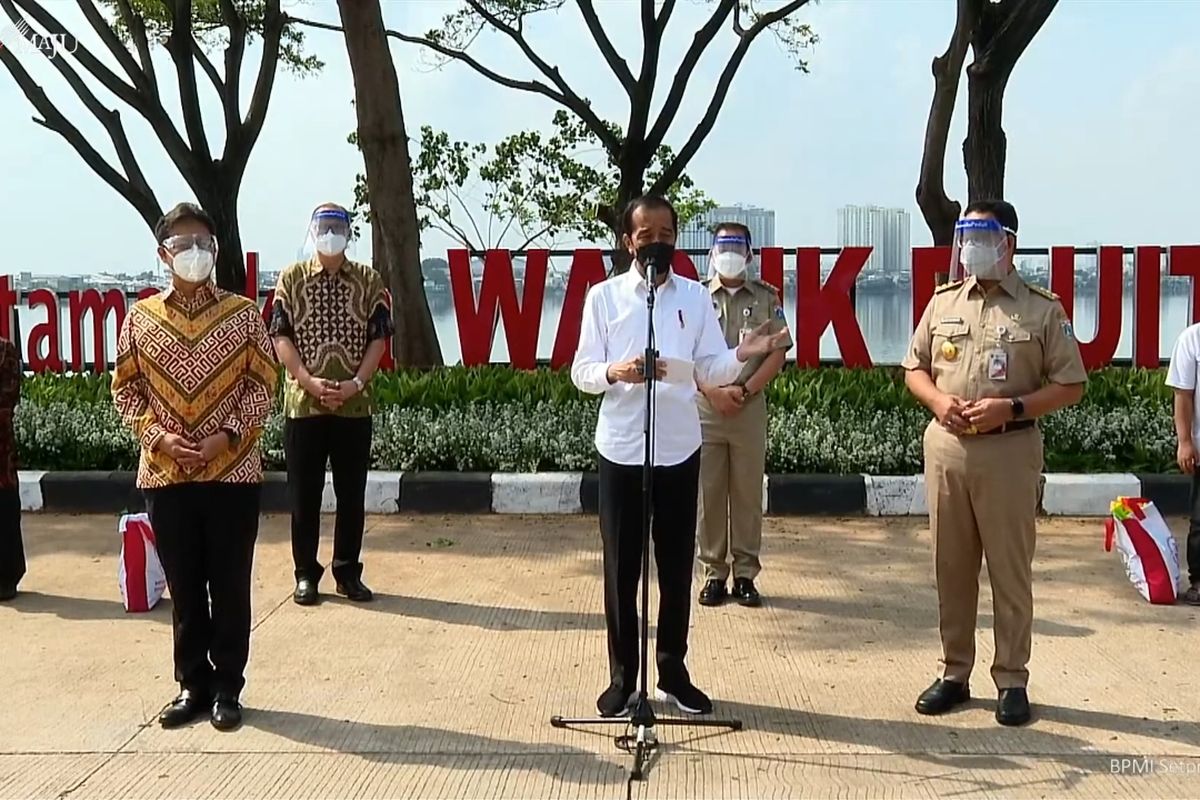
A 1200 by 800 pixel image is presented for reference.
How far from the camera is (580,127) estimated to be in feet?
66.1

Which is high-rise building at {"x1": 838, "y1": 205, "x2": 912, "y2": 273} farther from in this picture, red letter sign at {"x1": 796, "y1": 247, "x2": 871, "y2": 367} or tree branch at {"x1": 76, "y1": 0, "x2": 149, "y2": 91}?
tree branch at {"x1": 76, "y1": 0, "x2": 149, "y2": 91}

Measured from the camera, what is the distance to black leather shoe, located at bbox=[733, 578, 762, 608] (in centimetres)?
540

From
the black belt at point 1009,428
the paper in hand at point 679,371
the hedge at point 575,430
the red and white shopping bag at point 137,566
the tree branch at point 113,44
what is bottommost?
the red and white shopping bag at point 137,566

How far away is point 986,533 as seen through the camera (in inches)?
156

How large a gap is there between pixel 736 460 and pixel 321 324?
194 cm

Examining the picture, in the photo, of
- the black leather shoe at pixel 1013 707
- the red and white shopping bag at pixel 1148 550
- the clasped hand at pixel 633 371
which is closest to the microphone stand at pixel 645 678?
the clasped hand at pixel 633 371

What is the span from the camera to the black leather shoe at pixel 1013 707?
393 cm

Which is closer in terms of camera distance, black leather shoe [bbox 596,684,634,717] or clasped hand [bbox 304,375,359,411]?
A: black leather shoe [bbox 596,684,634,717]

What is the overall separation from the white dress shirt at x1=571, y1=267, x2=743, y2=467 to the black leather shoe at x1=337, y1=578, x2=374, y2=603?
200 cm

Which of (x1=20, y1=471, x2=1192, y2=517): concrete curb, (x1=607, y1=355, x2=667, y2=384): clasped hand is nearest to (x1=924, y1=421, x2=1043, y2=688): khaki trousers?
(x1=607, y1=355, x2=667, y2=384): clasped hand

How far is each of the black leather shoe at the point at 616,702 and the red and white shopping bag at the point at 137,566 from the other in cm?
234

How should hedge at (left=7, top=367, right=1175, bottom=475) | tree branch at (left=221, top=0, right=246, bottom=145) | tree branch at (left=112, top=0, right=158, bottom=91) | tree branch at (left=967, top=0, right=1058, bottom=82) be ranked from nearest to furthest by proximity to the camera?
hedge at (left=7, top=367, right=1175, bottom=475), tree branch at (left=967, top=0, right=1058, bottom=82), tree branch at (left=112, top=0, right=158, bottom=91), tree branch at (left=221, top=0, right=246, bottom=145)

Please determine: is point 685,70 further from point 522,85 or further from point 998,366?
point 998,366

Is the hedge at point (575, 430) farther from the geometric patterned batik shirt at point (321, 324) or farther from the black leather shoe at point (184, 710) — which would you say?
the black leather shoe at point (184, 710)
